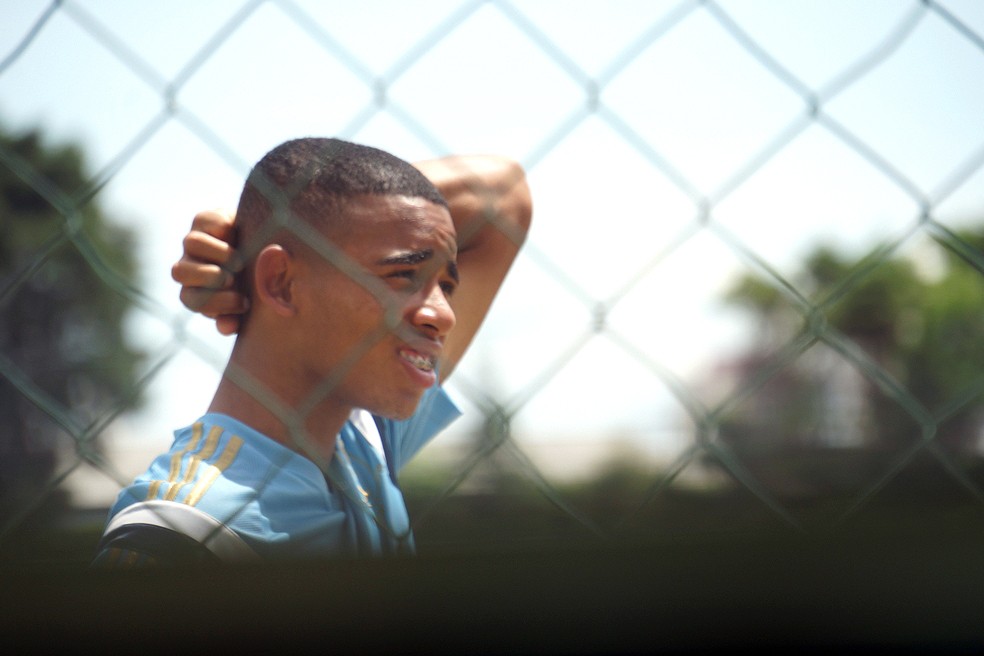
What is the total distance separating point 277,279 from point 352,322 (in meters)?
0.10

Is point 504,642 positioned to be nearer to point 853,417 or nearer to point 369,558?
point 369,558

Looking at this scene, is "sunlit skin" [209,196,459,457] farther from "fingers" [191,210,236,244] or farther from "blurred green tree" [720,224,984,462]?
"blurred green tree" [720,224,984,462]

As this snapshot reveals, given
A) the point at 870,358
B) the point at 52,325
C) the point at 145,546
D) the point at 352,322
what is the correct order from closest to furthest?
1. the point at 145,546
2. the point at 352,322
3. the point at 870,358
4. the point at 52,325

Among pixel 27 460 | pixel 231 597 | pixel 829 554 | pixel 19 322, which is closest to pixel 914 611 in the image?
pixel 829 554

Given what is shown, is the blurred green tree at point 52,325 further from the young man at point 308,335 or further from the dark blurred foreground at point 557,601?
the dark blurred foreground at point 557,601

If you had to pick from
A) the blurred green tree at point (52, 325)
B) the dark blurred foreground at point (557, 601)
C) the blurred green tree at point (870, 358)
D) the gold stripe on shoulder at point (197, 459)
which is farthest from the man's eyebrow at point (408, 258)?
the blurred green tree at point (52, 325)

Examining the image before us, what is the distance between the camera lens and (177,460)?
99 centimetres

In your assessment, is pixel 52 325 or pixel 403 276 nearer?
pixel 403 276

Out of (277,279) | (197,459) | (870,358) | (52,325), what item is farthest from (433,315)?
(52,325)

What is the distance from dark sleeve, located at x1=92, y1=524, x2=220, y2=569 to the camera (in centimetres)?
77

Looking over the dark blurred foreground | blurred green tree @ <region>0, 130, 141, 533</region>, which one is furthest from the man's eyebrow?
blurred green tree @ <region>0, 130, 141, 533</region>

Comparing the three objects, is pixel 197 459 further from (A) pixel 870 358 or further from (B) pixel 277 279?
(A) pixel 870 358

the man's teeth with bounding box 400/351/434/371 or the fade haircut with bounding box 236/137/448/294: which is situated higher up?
the fade haircut with bounding box 236/137/448/294

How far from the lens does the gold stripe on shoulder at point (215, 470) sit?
0.93 meters
